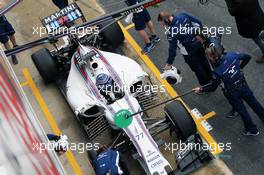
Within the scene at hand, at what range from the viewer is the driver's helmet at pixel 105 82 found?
23.1 ft

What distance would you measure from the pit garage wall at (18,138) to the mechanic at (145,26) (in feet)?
19.4

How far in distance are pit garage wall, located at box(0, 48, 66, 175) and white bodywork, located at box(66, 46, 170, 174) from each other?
12.3 ft

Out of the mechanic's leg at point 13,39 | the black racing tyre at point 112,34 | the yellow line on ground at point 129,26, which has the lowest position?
the black racing tyre at point 112,34

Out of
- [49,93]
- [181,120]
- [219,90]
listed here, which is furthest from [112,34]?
[181,120]

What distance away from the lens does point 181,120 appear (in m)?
6.75

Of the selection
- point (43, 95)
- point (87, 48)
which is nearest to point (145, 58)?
point (87, 48)

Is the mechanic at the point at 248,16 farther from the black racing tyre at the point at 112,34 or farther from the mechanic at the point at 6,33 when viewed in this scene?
the mechanic at the point at 6,33

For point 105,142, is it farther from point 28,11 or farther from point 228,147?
point 28,11

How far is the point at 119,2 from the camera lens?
1022cm

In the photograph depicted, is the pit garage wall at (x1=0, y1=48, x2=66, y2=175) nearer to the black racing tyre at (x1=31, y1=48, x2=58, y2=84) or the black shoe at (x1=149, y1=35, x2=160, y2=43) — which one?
the black racing tyre at (x1=31, y1=48, x2=58, y2=84)

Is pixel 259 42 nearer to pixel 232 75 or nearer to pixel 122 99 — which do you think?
pixel 232 75

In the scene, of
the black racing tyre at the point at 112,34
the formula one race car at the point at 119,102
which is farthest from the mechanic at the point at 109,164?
the black racing tyre at the point at 112,34

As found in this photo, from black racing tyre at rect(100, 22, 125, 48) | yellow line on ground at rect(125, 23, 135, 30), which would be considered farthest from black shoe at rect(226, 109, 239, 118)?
yellow line on ground at rect(125, 23, 135, 30)

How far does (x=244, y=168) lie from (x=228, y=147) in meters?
0.48
